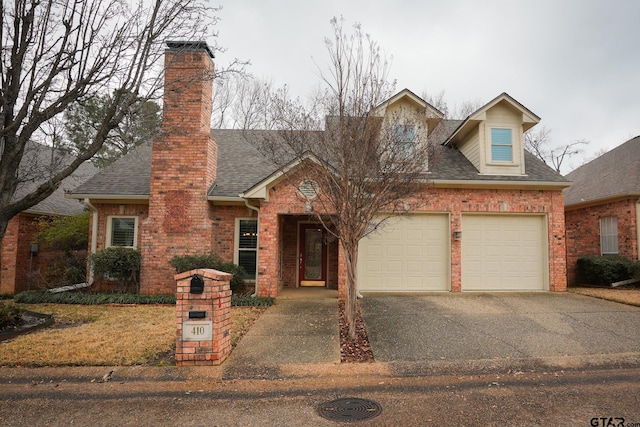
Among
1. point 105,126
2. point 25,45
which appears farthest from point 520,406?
point 25,45

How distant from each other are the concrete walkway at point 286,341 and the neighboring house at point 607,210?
9843mm

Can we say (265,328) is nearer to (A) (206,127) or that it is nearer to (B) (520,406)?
(B) (520,406)

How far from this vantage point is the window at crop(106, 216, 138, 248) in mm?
11953

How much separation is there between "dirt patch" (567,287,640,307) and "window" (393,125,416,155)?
257 inches

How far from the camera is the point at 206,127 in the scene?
11.6m

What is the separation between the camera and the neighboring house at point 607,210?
12.6 metres

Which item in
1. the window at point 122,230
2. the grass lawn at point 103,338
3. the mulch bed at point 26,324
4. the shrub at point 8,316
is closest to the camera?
the grass lawn at point 103,338

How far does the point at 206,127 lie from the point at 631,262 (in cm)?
1354

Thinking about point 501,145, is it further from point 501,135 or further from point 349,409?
point 349,409

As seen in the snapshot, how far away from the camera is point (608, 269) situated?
39.4 ft

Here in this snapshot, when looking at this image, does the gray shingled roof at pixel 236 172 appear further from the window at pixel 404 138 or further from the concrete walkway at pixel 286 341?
the concrete walkway at pixel 286 341

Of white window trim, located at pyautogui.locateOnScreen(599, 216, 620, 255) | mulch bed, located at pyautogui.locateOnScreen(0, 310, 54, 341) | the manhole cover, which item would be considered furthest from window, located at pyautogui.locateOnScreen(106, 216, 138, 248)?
white window trim, located at pyautogui.locateOnScreen(599, 216, 620, 255)

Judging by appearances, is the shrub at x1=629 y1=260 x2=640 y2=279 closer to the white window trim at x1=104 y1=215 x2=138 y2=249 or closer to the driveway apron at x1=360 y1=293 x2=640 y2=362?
the driveway apron at x1=360 y1=293 x2=640 y2=362

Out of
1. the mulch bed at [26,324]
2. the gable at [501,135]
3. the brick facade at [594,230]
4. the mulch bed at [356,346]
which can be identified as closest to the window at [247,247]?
the mulch bed at [356,346]
